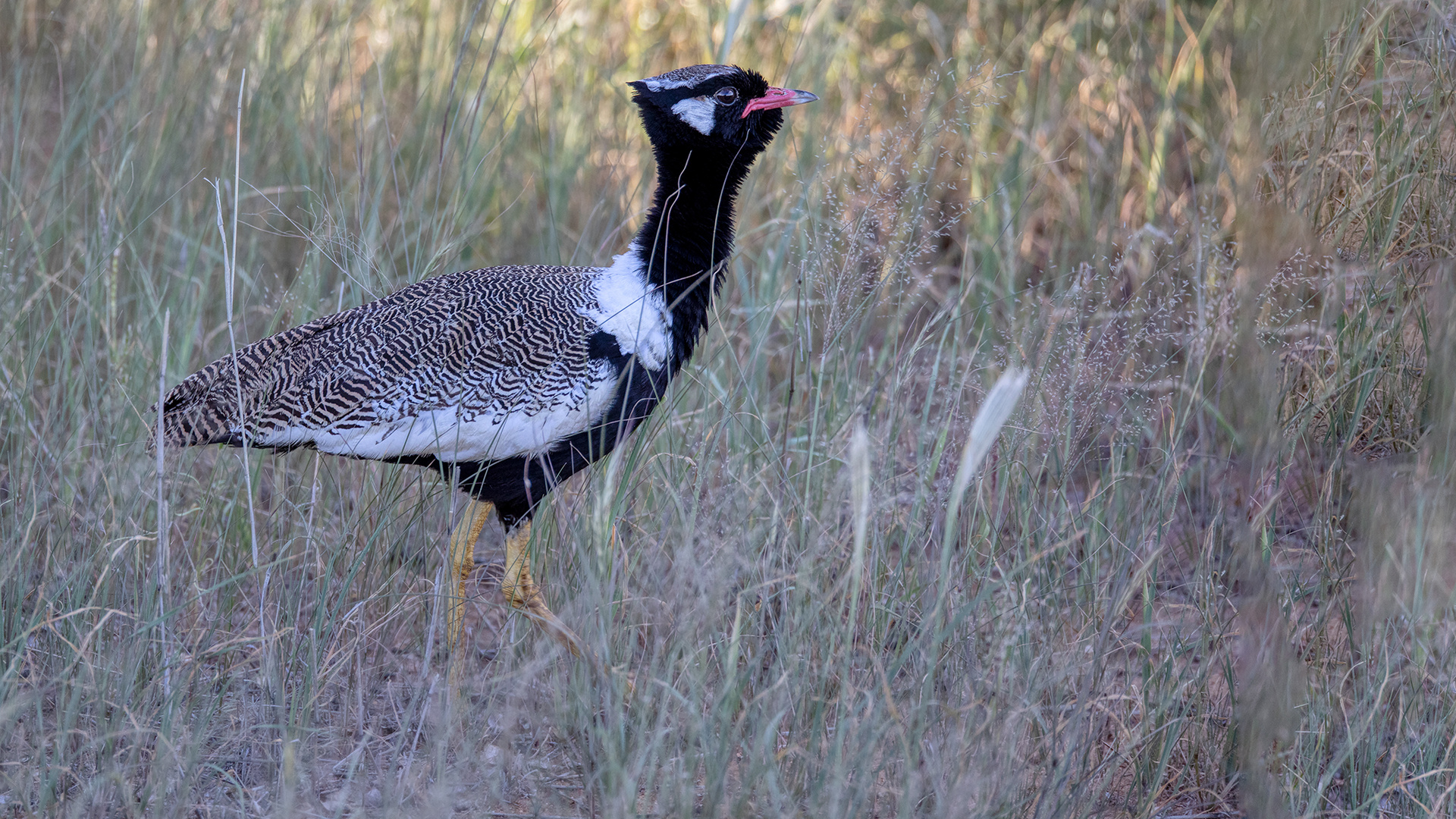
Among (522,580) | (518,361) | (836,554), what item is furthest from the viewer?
(522,580)

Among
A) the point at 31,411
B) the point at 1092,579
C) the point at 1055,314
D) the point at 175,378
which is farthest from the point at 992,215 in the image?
the point at 31,411

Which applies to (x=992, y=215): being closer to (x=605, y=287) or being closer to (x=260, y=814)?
(x=605, y=287)

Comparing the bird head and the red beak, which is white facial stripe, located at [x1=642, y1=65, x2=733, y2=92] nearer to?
the bird head

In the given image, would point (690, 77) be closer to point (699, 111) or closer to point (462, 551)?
point (699, 111)

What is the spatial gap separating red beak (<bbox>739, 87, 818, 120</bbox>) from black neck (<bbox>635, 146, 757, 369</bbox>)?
0.13 meters

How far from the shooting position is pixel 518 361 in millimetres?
3100

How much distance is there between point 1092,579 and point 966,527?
0.37 meters

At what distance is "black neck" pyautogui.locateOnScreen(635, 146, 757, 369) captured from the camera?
10.6ft

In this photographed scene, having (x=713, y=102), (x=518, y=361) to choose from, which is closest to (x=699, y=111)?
(x=713, y=102)

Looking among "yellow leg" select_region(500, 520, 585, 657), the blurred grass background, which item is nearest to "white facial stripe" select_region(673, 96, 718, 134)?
the blurred grass background

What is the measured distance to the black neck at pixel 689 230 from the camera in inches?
127

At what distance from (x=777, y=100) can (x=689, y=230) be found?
1.37ft

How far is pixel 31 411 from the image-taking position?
3.53 metres

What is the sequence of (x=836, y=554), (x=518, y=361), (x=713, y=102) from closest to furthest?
(x=836, y=554)
(x=518, y=361)
(x=713, y=102)
